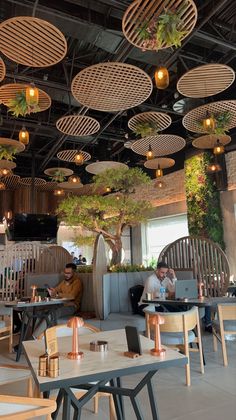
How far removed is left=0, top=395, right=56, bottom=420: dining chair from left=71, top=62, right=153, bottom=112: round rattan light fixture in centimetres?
394

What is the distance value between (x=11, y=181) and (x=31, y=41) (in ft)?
28.1

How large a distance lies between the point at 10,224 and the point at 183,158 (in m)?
6.45

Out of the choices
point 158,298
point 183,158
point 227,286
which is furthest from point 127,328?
point 183,158

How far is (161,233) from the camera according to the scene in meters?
11.4

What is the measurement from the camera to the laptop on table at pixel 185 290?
15.1 feet

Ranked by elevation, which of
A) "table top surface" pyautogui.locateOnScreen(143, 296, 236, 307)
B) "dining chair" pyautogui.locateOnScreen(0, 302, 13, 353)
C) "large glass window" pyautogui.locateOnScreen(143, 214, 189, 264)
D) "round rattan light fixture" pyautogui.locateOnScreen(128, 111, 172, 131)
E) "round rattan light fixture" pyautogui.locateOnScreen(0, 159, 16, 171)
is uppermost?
"round rattan light fixture" pyautogui.locateOnScreen(128, 111, 172, 131)

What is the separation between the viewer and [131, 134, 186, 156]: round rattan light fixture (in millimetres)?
7052

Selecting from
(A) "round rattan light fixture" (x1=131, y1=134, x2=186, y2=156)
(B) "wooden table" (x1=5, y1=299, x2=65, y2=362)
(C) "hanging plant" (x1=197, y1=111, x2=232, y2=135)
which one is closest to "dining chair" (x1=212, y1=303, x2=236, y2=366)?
(B) "wooden table" (x1=5, y1=299, x2=65, y2=362)

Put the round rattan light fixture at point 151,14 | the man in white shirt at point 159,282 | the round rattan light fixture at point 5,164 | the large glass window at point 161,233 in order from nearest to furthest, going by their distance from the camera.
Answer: the round rattan light fixture at point 151,14, the man in white shirt at point 159,282, the round rattan light fixture at point 5,164, the large glass window at point 161,233

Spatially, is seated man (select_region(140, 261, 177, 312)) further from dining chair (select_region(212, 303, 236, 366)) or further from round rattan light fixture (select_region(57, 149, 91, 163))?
round rattan light fixture (select_region(57, 149, 91, 163))

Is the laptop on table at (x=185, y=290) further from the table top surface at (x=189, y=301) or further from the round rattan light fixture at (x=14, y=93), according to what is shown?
the round rattan light fixture at (x=14, y=93)

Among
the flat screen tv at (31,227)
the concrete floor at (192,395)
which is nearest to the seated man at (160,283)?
the concrete floor at (192,395)

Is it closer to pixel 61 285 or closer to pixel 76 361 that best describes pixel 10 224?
pixel 61 285

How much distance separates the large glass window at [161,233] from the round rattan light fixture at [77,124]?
5.01 metres
